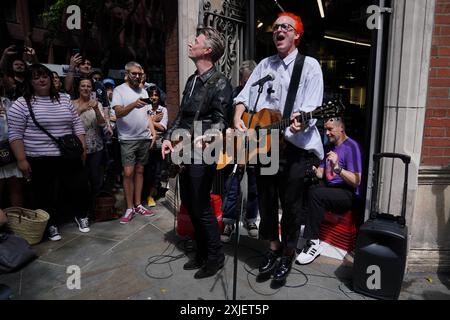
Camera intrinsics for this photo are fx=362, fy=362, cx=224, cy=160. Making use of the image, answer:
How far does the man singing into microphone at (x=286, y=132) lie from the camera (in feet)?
9.55

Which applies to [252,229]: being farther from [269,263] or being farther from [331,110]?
[331,110]

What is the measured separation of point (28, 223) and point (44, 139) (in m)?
0.92

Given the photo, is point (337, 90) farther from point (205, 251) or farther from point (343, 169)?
point (205, 251)

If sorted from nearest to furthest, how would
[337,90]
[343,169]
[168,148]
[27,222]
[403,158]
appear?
[403,158]
[168,148]
[343,169]
[27,222]
[337,90]

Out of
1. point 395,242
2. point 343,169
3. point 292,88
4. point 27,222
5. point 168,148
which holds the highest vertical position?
point 292,88

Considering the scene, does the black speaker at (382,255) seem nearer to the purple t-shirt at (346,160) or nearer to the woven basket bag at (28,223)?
the purple t-shirt at (346,160)

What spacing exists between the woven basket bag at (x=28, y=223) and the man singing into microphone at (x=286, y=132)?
2.47 meters

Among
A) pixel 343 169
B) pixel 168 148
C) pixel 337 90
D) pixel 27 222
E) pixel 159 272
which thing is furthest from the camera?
pixel 337 90

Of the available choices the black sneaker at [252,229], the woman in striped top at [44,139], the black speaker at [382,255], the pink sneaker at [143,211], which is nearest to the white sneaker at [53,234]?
the woman in striped top at [44,139]

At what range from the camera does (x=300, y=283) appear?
3.26 m

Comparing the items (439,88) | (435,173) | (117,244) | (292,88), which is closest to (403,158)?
(435,173)

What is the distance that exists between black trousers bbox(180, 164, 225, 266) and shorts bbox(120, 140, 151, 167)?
5.41ft

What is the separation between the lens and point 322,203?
12.2 ft
